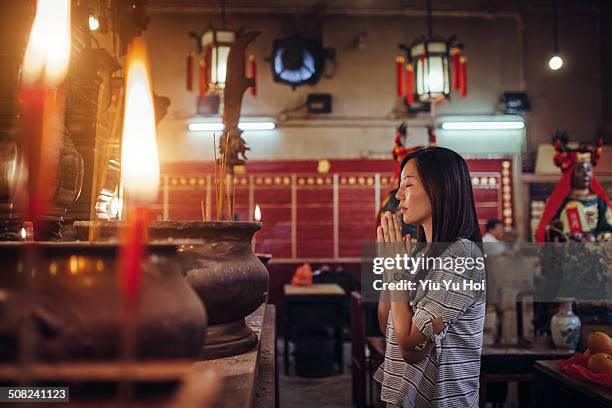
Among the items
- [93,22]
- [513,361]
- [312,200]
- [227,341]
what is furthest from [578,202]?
[227,341]

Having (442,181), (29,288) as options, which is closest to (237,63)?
(442,181)

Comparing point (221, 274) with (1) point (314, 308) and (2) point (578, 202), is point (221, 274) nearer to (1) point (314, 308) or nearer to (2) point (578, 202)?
(1) point (314, 308)

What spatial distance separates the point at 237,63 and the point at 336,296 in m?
4.57

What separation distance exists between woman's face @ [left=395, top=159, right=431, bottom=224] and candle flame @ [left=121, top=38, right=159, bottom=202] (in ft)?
3.22

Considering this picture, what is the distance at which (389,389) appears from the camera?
176 centimetres

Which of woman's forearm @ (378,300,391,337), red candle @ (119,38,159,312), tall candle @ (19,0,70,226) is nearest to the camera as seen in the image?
tall candle @ (19,0,70,226)

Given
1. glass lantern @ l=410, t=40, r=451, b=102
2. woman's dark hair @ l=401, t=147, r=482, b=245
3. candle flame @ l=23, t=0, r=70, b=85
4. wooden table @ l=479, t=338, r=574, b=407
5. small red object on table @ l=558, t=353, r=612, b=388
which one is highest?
glass lantern @ l=410, t=40, r=451, b=102

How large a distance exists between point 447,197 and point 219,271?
88cm

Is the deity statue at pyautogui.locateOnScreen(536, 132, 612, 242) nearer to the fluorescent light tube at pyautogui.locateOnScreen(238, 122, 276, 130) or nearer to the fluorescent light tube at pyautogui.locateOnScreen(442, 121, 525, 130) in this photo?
the fluorescent light tube at pyautogui.locateOnScreen(442, 121, 525, 130)

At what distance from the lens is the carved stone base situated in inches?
48.9

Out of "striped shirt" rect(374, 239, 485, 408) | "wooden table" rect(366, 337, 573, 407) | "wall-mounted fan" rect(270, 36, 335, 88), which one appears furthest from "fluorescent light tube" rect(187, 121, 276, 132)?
"striped shirt" rect(374, 239, 485, 408)

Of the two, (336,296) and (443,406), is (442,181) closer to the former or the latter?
(443,406)

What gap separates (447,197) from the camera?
1.77 meters

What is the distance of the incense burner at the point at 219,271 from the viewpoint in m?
1.20
